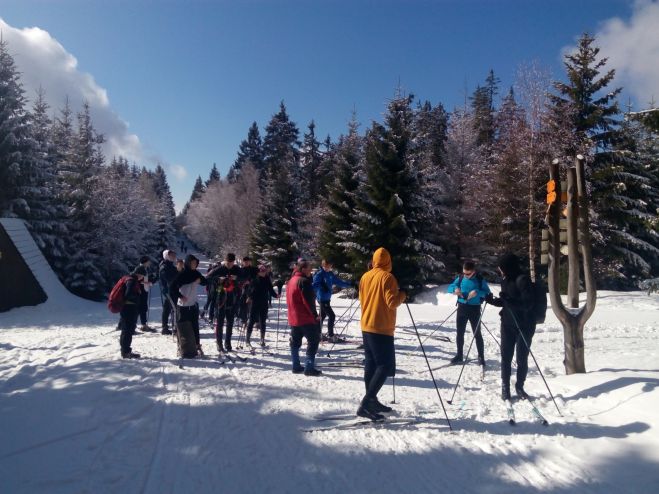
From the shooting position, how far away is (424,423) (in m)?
5.02

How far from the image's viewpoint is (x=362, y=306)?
522cm

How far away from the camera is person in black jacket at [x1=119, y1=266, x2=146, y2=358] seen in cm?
797

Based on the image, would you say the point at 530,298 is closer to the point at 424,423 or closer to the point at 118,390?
the point at 424,423

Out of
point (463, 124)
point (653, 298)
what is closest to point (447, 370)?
point (653, 298)

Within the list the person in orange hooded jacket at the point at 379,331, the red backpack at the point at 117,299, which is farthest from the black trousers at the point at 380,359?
the red backpack at the point at 117,299

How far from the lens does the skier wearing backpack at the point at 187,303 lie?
7.97 m

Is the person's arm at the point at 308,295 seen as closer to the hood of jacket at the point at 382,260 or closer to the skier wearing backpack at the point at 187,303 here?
the hood of jacket at the point at 382,260

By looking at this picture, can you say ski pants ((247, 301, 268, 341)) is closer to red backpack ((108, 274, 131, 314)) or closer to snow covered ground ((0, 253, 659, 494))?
snow covered ground ((0, 253, 659, 494))

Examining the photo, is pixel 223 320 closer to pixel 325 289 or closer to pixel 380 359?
pixel 325 289

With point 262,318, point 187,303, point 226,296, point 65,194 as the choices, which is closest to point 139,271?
point 187,303

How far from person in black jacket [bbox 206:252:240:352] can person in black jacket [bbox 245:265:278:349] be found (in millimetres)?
401

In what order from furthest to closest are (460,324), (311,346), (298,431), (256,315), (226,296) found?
(256,315), (226,296), (460,324), (311,346), (298,431)

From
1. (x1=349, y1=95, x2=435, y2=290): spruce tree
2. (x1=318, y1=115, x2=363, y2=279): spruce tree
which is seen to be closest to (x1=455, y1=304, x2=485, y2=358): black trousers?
(x1=349, y1=95, x2=435, y2=290): spruce tree

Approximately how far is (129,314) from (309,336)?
3.72 m
